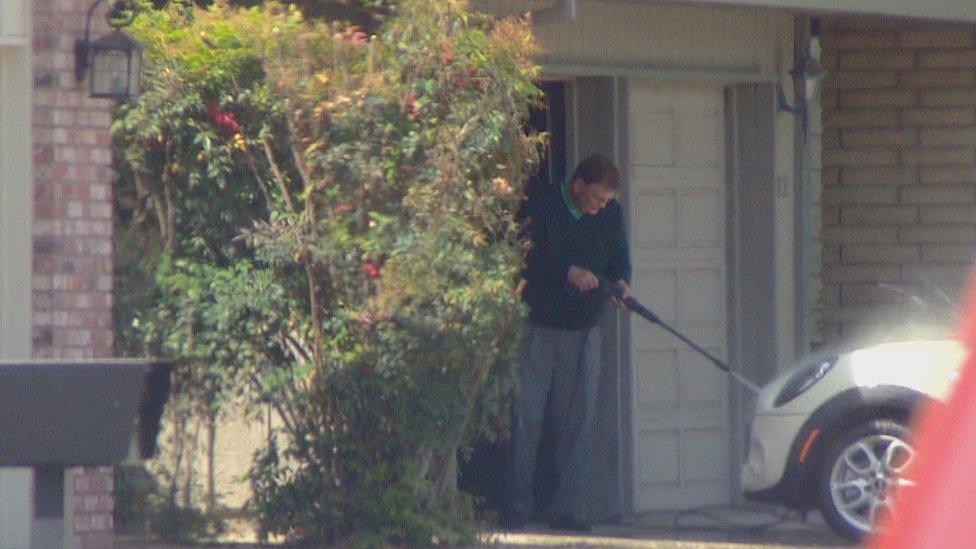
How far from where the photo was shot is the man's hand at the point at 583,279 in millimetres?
8359

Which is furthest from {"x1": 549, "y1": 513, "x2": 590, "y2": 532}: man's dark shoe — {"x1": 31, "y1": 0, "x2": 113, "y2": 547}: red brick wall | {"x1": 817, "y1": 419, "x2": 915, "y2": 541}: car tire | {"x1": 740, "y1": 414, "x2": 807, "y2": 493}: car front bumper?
{"x1": 31, "y1": 0, "x2": 113, "y2": 547}: red brick wall

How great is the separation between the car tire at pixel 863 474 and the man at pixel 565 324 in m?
1.32

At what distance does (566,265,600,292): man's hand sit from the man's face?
354 mm

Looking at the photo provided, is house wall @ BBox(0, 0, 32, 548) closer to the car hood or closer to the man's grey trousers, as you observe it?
the man's grey trousers

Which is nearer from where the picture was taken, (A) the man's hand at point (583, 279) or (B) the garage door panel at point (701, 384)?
(A) the man's hand at point (583, 279)

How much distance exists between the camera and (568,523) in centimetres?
883

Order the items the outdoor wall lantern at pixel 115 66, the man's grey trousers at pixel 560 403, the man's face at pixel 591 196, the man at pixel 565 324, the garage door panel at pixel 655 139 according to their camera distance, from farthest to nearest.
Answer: the garage door panel at pixel 655 139, the man's grey trousers at pixel 560 403, the man at pixel 565 324, the man's face at pixel 591 196, the outdoor wall lantern at pixel 115 66

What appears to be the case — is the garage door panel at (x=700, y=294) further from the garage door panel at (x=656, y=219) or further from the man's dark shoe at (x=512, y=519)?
the man's dark shoe at (x=512, y=519)

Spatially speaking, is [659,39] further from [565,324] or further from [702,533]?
[702,533]

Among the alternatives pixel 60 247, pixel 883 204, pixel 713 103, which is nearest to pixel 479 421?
pixel 60 247

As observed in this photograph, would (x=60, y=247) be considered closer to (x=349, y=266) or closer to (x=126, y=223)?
(x=126, y=223)

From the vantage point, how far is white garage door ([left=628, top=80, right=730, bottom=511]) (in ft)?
32.2

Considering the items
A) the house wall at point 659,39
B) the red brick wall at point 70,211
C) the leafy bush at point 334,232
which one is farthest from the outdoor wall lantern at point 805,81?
the red brick wall at point 70,211

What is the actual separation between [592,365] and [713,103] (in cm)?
227
